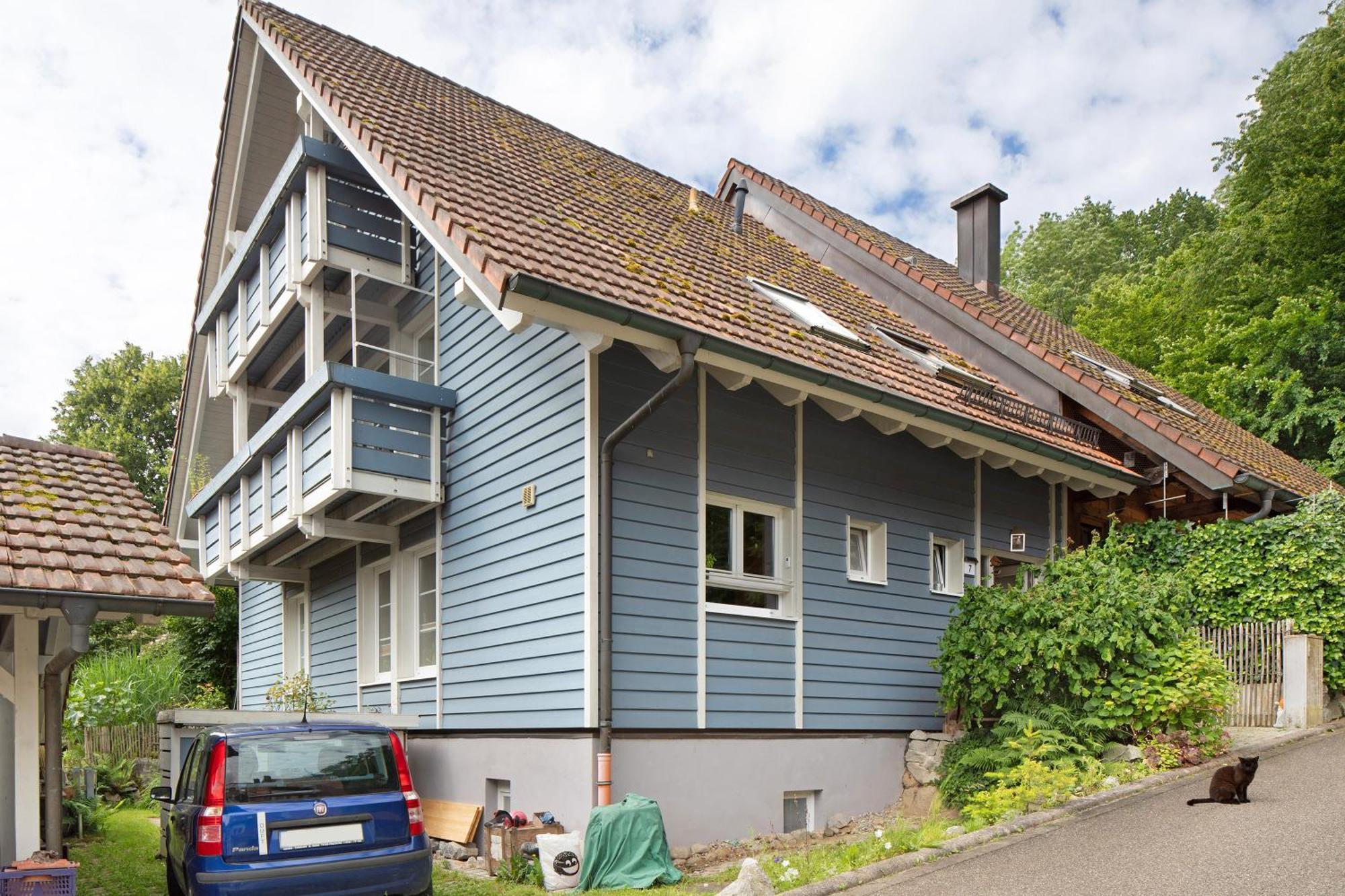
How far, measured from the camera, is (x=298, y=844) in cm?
684

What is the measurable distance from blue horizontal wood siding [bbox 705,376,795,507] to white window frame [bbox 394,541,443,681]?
343cm

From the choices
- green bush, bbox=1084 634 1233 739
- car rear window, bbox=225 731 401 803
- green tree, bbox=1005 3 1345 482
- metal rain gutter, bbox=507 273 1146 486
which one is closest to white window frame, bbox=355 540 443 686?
car rear window, bbox=225 731 401 803

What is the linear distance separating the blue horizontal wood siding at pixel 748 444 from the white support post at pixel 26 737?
5601 millimetres

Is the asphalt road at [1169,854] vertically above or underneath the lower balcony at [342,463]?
underneath

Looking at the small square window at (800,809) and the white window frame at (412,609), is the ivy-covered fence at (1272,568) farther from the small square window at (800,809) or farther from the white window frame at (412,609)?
the white window frame at (412,609)

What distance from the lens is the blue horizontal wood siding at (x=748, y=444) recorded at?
10625 millimetres

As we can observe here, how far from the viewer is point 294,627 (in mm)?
16109

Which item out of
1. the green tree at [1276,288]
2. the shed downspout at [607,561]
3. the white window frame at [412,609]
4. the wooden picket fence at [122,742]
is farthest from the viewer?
the green tree at [1276,288]

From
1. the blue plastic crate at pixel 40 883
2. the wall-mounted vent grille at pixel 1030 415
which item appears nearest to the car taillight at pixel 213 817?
the blue plastic crate at pixel 40 883

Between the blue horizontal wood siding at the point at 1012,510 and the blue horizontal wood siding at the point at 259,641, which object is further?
the blue horizontal wood siding at the point at 259,641

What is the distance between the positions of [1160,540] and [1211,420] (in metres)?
6.21

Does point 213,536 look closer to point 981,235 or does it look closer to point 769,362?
point 769,362

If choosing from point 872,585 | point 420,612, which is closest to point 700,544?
point 872,585

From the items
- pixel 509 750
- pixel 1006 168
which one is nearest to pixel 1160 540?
pixel 509 750
